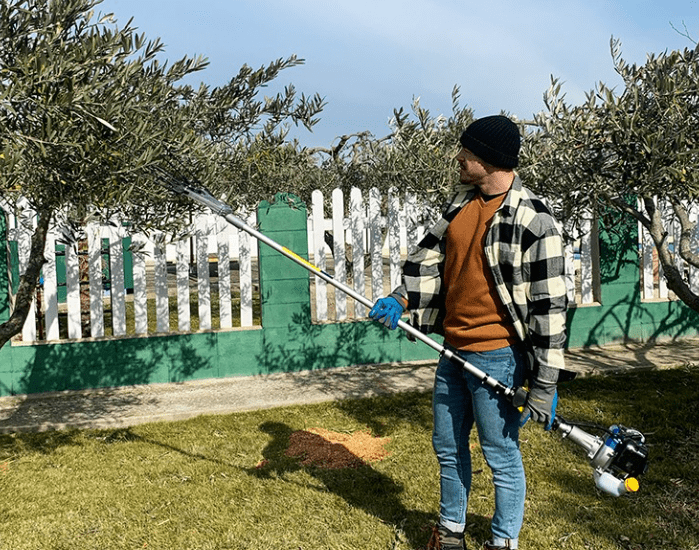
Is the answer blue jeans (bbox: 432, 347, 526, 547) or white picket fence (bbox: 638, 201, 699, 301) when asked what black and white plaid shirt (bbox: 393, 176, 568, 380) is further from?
white picket fence (bbox: 638, 201, 699, 301)

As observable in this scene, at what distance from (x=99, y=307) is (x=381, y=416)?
348 cm

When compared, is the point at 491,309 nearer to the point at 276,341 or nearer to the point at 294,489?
the point at 294,489

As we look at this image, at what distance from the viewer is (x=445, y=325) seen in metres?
3.46

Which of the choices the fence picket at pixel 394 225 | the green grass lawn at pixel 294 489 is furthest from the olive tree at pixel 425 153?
the green grass lawn at pixel 294 489

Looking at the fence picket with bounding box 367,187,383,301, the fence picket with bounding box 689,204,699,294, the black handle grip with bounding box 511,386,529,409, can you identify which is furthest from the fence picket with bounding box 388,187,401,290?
the black handle grip with bounding box 511,386,529,409

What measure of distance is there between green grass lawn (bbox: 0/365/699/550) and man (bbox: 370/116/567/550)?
0.54m

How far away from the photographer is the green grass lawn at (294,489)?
3.78 m

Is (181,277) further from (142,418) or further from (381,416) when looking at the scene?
(381,416)

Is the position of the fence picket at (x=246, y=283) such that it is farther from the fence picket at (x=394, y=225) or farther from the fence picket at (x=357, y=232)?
the fence picket at (x=394, y=225)

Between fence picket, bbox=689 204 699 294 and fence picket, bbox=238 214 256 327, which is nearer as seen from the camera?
fence picket, bbox=238 214 256 327

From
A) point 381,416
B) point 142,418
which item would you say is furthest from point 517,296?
point 142,418

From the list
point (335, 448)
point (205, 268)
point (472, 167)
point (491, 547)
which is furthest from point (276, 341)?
point (472, 167)

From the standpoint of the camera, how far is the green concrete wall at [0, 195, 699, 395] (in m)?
7.09

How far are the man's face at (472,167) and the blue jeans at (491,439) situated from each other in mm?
845
